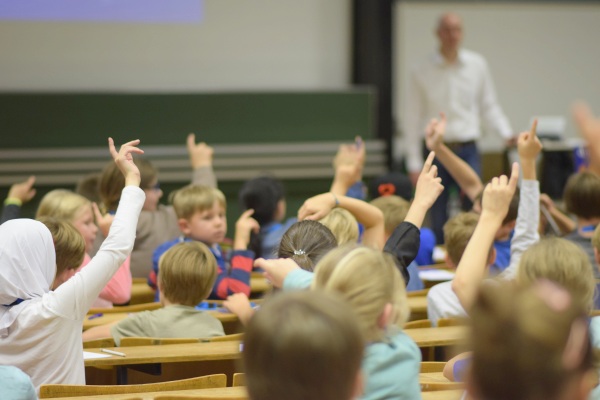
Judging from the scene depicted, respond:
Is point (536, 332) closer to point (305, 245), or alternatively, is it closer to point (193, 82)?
point (305, 245)

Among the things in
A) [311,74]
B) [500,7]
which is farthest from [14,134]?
[500,7]

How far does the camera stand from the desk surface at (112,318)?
3889 millimetres

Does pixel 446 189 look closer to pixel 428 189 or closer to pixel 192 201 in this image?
pixel 192 201

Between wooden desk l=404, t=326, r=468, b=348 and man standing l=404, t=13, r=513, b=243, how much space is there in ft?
13.2

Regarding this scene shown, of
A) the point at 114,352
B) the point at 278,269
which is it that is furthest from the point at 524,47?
the point at 278,269

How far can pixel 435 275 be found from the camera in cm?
481

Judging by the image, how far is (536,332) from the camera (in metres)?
1.43

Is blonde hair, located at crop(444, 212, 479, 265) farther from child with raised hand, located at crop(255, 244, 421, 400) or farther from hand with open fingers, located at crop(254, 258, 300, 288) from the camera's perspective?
child with raised hand, located at crop(255, 244, 421, 400)

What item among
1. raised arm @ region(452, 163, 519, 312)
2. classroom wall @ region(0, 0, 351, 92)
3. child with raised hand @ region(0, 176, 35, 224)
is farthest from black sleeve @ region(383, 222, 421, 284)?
classroom wall @ region(0, 0, 351, 92)

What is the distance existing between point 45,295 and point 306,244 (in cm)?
83

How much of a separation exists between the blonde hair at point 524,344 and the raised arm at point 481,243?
1136mm

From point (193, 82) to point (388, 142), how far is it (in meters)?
1.93

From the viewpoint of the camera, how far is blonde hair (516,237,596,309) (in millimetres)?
2717

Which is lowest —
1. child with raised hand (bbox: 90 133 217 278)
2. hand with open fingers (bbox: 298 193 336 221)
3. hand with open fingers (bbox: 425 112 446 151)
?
child with raised hand (bbox: 90 133 217 278)
